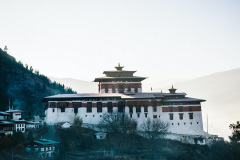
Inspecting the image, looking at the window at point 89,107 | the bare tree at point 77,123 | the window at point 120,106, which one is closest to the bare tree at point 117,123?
the window at point 120,106

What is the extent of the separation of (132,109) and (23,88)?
82.1 m

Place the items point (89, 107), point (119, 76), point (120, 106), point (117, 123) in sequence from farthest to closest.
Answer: point (119, 76) → point (120, 106) → point (89, 107) → point (117, 123)

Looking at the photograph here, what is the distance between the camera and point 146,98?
69.0 m

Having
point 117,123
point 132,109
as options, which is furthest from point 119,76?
point 117,123

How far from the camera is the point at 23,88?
444 ft

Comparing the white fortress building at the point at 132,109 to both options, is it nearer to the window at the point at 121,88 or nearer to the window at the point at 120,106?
the window at the point at 120,106

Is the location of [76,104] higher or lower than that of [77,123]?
higher

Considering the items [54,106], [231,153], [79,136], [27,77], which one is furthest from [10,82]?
[231,153]

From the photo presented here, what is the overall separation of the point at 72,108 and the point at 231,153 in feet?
117

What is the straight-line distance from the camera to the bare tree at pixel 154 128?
6506 centimetres

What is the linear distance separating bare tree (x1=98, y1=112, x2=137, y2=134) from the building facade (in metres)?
1.44

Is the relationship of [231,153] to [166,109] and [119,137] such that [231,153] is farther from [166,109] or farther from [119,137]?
[119,137]

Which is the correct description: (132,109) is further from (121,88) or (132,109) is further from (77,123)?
(77,123)

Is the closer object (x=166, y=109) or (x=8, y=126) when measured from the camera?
(x=8, y=126)
